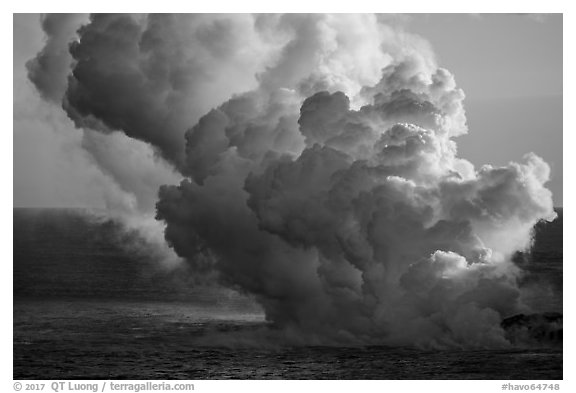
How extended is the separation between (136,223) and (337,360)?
47986mm

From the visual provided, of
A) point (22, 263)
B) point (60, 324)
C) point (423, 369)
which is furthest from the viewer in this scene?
point (22, 263)

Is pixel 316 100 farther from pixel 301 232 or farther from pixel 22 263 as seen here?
pixel 22 263

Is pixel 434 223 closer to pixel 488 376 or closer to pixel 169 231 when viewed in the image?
pixel 488 376

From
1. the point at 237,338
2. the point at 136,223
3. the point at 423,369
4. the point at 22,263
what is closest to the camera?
the point at 423,369

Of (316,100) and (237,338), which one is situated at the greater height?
(316,100)

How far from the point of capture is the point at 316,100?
9325cm

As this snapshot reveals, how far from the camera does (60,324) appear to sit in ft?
378

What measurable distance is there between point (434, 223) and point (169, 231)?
25.5 metres
